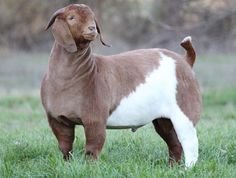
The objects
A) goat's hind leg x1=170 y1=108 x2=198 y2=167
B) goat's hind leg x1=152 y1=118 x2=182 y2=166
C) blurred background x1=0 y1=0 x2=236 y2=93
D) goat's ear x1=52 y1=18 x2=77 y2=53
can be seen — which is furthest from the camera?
blurred background x1=0 y1=0 x2=236 y2=93

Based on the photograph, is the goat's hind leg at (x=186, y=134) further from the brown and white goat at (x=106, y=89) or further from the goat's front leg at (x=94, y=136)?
the goat's front leg at (x=94, y=136)

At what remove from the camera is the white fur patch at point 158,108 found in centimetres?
572

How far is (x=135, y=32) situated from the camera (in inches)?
949

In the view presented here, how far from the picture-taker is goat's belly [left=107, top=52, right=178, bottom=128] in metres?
5.71

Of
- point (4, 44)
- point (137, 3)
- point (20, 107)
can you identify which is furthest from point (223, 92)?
point (4, 44)

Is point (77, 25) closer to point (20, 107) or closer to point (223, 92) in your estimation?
point (20, 107)

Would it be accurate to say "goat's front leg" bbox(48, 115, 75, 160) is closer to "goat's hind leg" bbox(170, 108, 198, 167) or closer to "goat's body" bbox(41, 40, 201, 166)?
"goat's body" bbox(41, 40, 201, 166)

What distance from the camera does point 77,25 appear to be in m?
5.40

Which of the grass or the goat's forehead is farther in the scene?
the goat's forehead

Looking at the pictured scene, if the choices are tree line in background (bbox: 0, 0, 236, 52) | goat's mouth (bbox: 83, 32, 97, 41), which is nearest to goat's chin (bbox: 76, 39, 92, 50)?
goat's mouth (bbox: 83, 32, 97, 41)

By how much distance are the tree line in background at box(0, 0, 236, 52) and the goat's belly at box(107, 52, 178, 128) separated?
26.0 feet

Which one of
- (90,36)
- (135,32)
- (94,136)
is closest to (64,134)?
(94,136)

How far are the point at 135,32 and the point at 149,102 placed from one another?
18444 millimetres

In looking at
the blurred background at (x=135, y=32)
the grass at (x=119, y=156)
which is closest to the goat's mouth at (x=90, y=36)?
Answer: the grass at (x=119, y=156)
